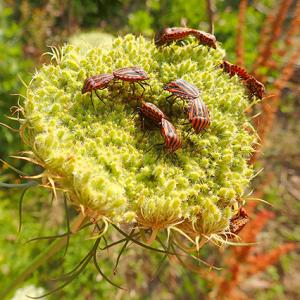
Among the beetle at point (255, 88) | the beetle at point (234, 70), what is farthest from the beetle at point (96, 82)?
the beetle at point (255, 88)

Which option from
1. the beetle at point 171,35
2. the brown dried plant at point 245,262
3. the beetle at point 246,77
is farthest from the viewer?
the brown dried plant at point 245,262

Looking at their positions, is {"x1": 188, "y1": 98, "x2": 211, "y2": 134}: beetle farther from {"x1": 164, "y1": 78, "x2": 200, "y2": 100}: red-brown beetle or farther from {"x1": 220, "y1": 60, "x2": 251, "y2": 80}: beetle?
{"x1": 220, "y1": 60, "x2": 251, "y2": 80}: beetle

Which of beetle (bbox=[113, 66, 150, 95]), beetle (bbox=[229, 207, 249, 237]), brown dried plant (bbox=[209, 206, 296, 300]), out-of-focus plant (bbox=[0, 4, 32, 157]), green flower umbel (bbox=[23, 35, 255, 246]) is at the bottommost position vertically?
brown dried plant (bbox=[209, 206, 296, 300])

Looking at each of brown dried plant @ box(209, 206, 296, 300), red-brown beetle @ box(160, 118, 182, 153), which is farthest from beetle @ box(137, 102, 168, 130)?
brown dried plant @ box(209, 206, 296, 300)

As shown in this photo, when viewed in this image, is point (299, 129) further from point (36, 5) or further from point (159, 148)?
point (159, 148)

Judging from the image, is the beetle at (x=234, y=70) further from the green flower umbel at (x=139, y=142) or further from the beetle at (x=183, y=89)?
the beetle at (x=183, y=89)

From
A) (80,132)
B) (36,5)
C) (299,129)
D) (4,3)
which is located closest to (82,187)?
(80,132)
